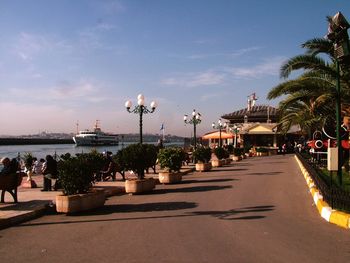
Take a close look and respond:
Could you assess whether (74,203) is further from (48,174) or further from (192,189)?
(192,189)

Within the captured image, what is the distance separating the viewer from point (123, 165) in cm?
1552

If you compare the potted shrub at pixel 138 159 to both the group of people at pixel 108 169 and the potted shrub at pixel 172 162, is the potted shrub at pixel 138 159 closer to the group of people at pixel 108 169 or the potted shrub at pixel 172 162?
the potted shrub at pixel 172 162

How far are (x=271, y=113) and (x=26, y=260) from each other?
210ft

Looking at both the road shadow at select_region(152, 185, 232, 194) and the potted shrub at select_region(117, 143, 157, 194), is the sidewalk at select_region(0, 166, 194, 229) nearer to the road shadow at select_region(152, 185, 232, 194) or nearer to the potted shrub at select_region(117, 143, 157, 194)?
the potted shrub at select_region(117, 143, 157, 194)

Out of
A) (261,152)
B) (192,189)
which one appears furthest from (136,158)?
(261,152)

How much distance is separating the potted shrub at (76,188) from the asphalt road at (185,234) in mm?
322

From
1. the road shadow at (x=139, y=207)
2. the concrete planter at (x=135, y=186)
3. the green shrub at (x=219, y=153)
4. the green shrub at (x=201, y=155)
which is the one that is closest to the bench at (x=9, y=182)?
the road shadow at (x=139, y=207)

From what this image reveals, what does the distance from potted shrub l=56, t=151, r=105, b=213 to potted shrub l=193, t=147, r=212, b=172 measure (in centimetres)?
1438

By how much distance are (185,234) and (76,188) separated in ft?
12.8

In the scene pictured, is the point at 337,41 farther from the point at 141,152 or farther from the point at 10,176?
the point at 10,176

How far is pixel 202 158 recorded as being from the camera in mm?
25953

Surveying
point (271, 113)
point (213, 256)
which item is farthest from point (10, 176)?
point (271, 113)

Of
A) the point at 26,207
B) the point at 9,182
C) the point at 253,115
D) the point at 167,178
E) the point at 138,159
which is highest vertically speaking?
the point at 253,115

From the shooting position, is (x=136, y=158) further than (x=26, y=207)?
Yes
